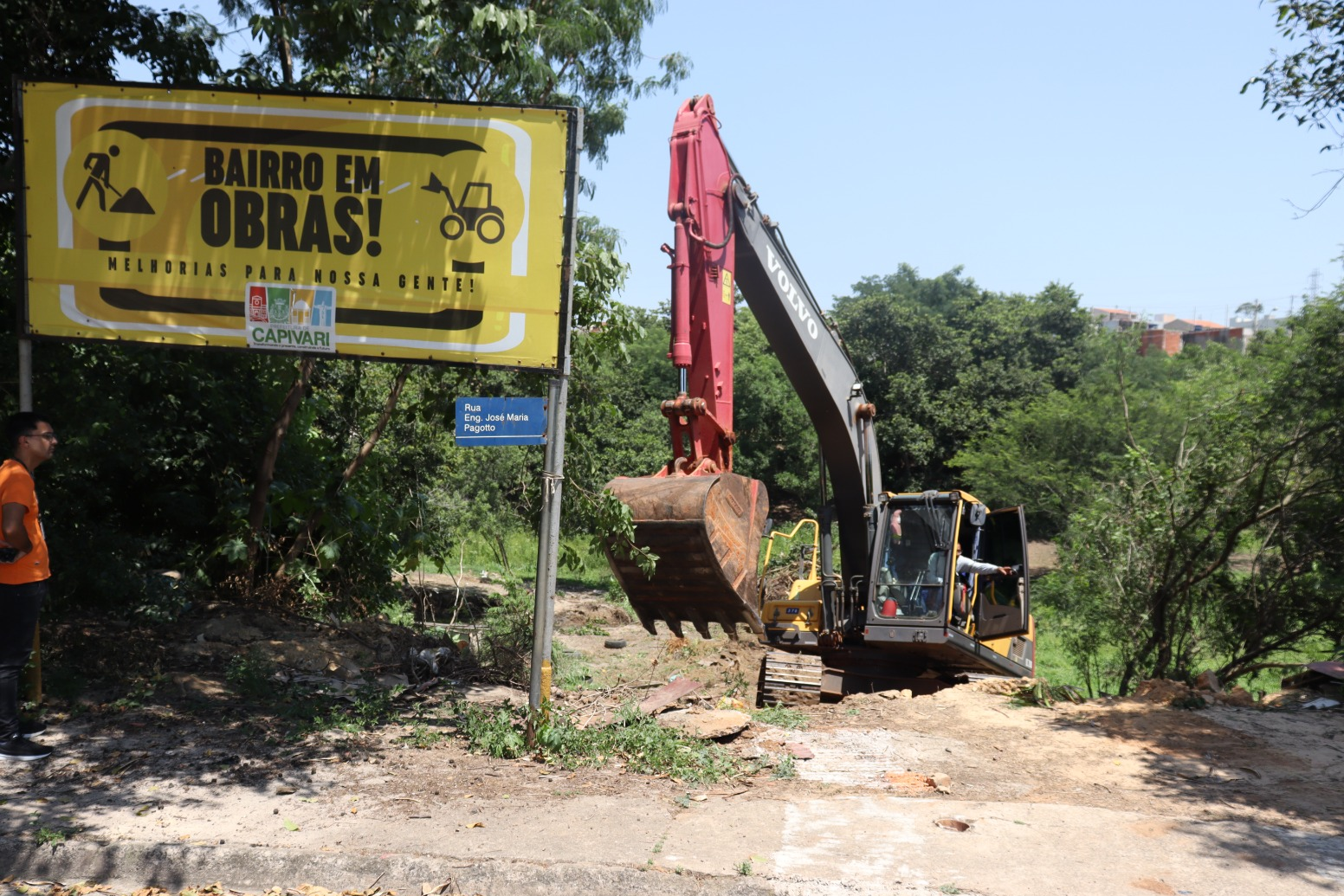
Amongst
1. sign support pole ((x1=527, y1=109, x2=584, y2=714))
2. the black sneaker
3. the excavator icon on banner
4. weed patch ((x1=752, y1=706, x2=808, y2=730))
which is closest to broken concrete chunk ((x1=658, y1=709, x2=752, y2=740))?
weed patch ((x1=752, y1=706, x2=808, y2=730))

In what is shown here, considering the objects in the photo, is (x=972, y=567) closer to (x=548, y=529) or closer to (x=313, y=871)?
(x=548, y=529)

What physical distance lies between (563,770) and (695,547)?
7.13ft

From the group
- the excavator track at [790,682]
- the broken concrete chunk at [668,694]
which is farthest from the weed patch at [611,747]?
the excavator track at [790,682]

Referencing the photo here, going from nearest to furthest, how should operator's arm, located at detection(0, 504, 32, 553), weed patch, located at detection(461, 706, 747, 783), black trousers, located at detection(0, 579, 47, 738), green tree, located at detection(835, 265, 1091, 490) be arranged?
1. operator's arm, located at detection(0, 504, 32, 553)
2. black trousers, located at detection(0, 579, 47, 738)
3. weed patch, located at detection(461, 706, 747, 783)
4. green tree, located at detection(835, 265, 1091, 490)

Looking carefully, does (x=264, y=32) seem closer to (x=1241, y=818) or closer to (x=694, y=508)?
(x=694, y=508)

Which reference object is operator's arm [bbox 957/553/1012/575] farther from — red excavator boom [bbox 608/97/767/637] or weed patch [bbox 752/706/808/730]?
red excavator boom [bbox 608/97/767/637]

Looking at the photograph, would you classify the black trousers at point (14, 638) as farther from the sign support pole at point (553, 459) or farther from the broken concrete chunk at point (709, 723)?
the broken concrete chunk at point (709, 723)

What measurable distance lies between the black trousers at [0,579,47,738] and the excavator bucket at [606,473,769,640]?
378cm

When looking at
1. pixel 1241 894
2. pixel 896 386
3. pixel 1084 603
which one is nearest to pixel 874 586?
pixel 1084 603

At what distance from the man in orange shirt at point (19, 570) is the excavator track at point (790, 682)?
614 centimetres

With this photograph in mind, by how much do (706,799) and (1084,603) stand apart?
9.52m

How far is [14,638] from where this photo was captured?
20.1 ft

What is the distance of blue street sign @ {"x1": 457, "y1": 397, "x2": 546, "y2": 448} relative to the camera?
6.86 meters

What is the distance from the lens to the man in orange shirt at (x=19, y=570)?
6031 millimetres
